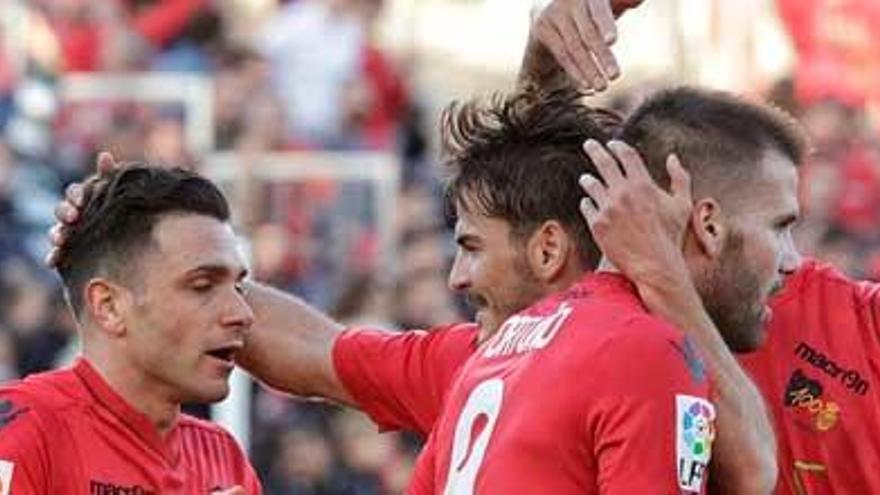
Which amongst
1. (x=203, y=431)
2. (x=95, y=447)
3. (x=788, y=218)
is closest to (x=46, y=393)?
(x=95, y=447)

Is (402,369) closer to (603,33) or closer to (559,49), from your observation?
(559,49)

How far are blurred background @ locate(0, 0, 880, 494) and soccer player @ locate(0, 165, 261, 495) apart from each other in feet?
14.9

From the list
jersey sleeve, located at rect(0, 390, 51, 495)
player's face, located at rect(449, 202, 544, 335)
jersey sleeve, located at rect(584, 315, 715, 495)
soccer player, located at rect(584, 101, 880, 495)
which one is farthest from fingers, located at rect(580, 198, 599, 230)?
jersey sleeve, located at rect(0, 390, 51, 495)

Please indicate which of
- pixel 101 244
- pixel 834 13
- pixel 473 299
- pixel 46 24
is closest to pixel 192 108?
pixel 46 24

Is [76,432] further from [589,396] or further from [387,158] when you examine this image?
[387,158]

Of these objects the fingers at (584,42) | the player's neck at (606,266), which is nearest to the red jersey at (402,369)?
the fingers at (584,42)

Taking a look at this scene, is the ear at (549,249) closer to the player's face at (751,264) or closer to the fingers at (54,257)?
the player's face at (751,264)

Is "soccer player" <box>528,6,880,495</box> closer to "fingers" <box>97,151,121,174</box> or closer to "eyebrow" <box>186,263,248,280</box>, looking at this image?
"eyebrow" <box>186,263,248,280</box>

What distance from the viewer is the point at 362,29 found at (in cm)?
1348

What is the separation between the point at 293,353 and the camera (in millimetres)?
6773

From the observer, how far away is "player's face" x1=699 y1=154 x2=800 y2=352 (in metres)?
5.41

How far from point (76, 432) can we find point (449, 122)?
3.69 ft

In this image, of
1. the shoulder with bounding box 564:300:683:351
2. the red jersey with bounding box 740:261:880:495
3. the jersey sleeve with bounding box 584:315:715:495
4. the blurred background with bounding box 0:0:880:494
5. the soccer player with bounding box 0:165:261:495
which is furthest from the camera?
the blurred background with bounding box 0:0:880:494

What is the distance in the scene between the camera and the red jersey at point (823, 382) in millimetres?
6070
